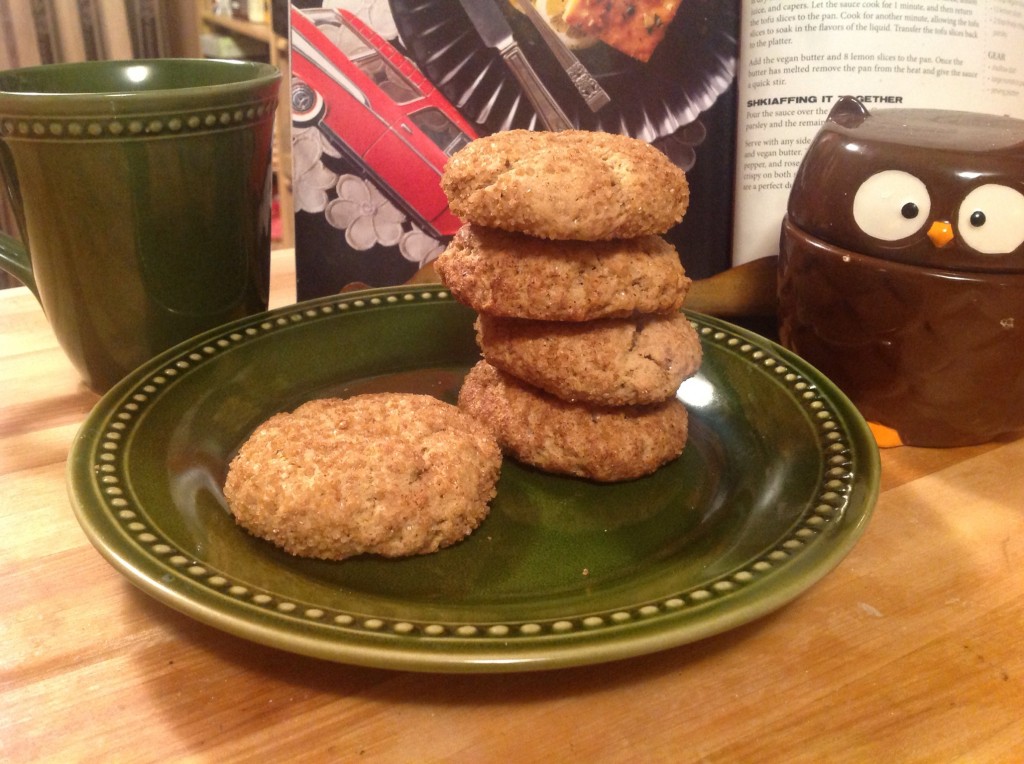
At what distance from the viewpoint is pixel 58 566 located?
0.75 meters

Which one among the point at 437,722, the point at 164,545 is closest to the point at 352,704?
the point at 437,722

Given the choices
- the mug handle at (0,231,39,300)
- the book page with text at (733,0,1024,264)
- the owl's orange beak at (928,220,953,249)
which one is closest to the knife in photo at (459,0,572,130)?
the book page with text at (733,0,1024,264)

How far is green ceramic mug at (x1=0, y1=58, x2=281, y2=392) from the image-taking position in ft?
2.89

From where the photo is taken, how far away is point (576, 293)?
779mm

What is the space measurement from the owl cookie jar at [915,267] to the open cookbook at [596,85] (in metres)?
0.14

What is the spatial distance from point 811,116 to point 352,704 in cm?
94

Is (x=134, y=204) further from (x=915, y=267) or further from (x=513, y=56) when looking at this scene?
(x=915, y=267)

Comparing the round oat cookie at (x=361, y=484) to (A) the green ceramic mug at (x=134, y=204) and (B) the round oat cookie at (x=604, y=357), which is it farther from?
(A) the green ceramic mug at (x=134, y=204)

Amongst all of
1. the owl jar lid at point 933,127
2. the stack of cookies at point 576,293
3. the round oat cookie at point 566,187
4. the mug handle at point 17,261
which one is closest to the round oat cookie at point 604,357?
the stack of cookies at point 576,293

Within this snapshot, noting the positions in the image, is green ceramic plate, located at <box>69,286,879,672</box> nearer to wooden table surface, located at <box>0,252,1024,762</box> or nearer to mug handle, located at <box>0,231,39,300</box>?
wooden table surface, located at <box>0,252,1024,762</box>

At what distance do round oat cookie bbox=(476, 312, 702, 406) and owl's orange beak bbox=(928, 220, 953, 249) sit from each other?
0.27 meters

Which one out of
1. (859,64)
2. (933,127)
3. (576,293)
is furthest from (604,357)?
(859,64)

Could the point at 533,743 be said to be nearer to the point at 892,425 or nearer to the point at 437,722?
the point at 437,722

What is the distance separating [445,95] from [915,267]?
65 cm
